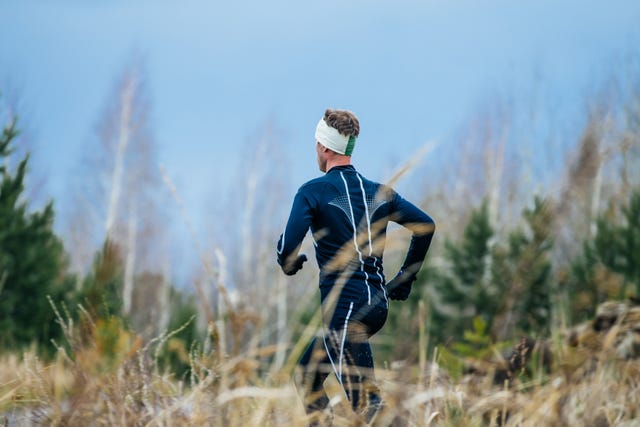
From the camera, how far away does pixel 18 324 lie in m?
13.5

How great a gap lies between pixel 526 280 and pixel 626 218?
61.8 ft

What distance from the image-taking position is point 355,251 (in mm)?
3291

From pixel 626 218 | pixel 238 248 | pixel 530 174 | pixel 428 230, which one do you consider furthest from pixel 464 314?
pixel 428 230

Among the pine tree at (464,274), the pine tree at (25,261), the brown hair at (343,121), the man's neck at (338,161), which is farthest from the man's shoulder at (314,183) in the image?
the pine tree at (464,274)

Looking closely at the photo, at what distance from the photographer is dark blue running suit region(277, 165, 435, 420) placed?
3.35 metres

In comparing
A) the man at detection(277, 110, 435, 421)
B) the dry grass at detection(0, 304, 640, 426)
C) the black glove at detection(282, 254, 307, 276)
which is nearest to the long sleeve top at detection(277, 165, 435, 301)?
the man at detection(277, 110, 435, 421)

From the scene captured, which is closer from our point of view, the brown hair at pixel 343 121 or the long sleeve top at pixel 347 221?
the long sleeve top at pixel 347 221

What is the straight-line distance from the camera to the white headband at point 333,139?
12.0 ft

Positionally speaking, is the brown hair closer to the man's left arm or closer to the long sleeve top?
the long sleeve top

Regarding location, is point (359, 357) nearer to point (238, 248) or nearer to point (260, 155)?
point (260, 155)

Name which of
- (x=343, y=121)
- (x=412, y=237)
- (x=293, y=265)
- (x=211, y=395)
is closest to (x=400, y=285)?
(x=412, y=237)

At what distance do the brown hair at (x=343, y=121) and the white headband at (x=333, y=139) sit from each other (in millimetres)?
18

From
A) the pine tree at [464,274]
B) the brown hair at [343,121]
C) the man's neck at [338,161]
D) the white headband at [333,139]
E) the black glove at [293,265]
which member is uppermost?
the brown hair at [343,121]

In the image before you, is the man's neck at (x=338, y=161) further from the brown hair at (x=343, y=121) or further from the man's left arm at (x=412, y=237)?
the man's left arm at (x=412, y=237)
